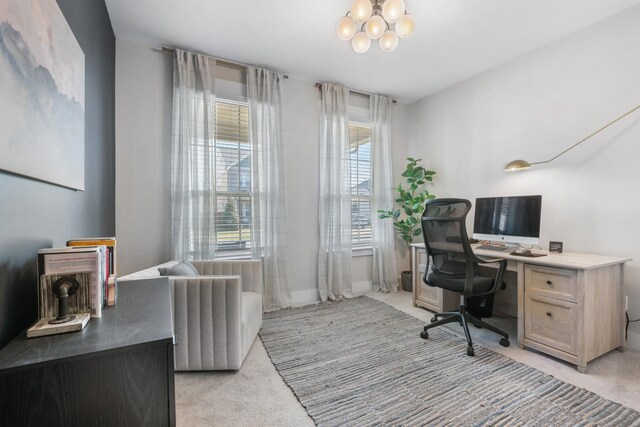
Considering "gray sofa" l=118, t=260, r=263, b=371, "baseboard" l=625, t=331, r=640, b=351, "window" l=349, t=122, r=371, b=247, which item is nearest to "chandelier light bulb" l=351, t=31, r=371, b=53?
"window" l=349, t=122, r=371, b=247

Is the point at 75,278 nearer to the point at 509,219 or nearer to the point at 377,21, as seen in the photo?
the point at 377,21

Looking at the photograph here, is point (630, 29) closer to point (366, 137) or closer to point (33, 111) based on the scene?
point (366, 137)

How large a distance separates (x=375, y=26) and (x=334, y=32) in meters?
0.68

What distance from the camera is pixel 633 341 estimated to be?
7.28 ft

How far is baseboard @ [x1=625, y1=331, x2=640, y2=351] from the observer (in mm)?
2193

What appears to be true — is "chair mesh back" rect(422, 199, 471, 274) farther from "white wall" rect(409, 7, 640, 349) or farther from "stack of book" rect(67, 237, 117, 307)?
"stack of book" rect(67, 237, 117, 307)

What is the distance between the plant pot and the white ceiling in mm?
2590

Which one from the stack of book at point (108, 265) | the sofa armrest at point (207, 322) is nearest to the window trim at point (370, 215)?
the sofa armrest at point (207, 322)

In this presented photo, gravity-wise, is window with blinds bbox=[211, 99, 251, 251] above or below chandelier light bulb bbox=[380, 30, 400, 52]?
below

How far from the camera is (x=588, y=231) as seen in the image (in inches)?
96.2

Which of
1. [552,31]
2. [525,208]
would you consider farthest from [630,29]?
[525,208]

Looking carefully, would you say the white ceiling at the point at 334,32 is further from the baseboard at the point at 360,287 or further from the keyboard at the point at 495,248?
the baseboard at the point at 360,287

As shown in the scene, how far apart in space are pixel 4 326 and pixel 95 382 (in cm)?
42

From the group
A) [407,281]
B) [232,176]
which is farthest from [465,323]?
[232,176]
